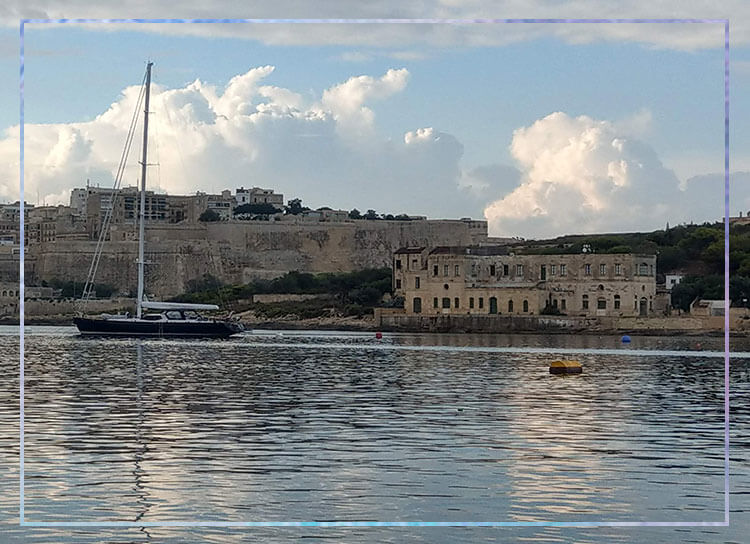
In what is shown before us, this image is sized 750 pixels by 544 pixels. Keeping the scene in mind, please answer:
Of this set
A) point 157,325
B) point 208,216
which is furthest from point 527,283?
point 208,216

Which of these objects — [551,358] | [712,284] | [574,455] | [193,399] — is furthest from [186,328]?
[574,455]

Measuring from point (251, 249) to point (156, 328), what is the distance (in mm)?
51140

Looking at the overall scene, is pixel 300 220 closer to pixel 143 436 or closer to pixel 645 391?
pixel 645 391

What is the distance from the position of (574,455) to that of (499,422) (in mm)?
3688

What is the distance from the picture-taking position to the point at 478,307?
67.8 metres

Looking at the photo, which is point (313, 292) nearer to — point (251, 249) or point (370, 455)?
point (251, 249)

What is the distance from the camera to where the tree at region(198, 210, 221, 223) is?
109 m

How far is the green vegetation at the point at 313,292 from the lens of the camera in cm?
7531

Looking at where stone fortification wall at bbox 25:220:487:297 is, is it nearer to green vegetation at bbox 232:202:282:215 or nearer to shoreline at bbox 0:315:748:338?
shoreline at bbox 0:315:748:338

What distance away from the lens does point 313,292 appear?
8281 centimetres

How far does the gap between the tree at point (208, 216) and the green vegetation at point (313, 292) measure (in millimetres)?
15568

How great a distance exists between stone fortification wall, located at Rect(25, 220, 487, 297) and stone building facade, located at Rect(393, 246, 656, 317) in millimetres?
26205

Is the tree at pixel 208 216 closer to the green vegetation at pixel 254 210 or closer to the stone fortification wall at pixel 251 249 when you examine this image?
the green vegetation at pixel 254 210

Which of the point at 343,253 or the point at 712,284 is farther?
the point at 343,253
